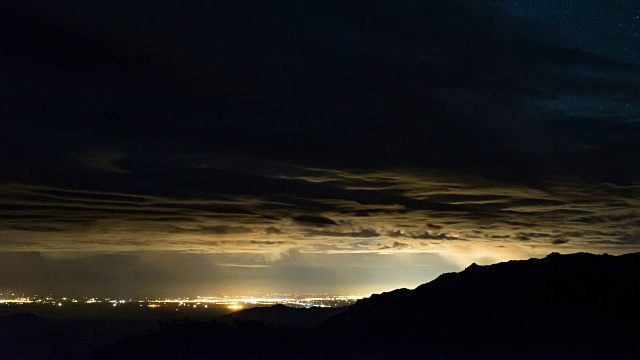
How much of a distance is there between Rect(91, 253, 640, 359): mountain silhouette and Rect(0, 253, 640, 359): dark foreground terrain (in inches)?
4.2

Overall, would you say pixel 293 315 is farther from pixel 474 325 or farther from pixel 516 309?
pixel 474 325

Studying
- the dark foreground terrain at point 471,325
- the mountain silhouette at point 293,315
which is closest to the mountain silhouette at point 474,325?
the dark foreground terrain at point 471,325

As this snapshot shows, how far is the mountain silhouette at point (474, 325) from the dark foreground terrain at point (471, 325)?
0.11 meters

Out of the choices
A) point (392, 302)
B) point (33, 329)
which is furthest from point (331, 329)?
point (33, 329)

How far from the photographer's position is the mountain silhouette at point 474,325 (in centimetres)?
8000

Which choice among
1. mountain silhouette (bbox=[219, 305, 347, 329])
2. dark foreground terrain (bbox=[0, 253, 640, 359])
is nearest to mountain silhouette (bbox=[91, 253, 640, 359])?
dark foreground terrain (bbox=[0, 253, 640, 359])

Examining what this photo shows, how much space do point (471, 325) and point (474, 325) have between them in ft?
1.04

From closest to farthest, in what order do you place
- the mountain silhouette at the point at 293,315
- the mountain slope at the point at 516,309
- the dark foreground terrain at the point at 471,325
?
the dark foreground terrain at the point at 471,325, the mountain slope at the point at 516,309, the mountain silhouette at the point at 293,315

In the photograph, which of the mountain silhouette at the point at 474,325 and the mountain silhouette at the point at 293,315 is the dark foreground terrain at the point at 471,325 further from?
the mountain silhouette at the point at 293,315

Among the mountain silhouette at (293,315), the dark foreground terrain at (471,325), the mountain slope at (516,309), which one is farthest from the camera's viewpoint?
the mountain silhouette at (293,315)

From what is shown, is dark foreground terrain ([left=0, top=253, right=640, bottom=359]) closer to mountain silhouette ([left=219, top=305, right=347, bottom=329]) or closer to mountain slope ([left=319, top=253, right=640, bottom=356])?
mountain slope ([left=319, top=253, right=640, bottom=356])

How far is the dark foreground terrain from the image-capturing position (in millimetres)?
80000

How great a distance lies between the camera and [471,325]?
290 feet

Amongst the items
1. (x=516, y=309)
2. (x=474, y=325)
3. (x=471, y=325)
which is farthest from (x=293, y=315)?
(x=474, y=325)
